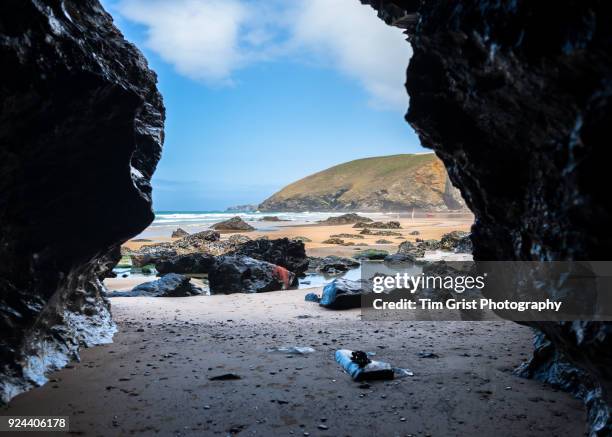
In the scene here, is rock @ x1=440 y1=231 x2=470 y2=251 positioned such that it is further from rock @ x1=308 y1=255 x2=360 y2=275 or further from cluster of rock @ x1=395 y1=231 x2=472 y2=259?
rock @ x1=308 y1=255 x2=360 y2=275

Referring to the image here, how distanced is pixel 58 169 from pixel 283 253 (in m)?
12.0

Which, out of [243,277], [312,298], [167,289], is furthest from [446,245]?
[167,289]

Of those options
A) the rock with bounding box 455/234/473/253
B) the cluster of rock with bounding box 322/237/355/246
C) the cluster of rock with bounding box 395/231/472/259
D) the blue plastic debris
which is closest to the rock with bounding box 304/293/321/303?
the blue plastic debris

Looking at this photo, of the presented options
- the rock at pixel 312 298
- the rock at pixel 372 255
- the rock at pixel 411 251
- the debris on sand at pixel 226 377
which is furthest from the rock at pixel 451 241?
the debris on sand at pixel 226 377

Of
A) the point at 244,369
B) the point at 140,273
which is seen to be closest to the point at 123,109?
the point at 244,369

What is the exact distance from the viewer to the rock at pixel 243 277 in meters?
12.1

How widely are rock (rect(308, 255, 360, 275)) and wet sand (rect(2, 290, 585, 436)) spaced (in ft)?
31.4

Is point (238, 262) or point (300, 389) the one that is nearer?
point (300, 389)

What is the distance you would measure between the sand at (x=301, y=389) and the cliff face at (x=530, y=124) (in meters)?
0.72

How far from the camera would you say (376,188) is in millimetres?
96562

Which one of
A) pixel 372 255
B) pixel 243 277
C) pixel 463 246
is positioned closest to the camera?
pixel 243 277

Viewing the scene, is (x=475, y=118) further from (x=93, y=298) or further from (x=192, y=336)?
(x=93, y=298)

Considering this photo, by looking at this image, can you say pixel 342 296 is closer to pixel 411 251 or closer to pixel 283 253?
pixel 283 253

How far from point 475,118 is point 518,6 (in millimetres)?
1103
